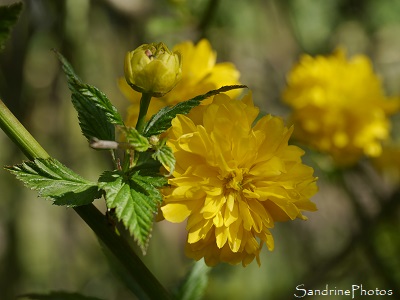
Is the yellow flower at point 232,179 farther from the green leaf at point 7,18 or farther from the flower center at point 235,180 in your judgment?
the green leaf at point 7,18

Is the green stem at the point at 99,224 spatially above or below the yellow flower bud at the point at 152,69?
below

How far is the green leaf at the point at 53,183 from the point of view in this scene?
63 cm

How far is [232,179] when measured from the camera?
29.5 inches

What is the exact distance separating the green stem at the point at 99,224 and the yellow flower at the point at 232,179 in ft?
0.19

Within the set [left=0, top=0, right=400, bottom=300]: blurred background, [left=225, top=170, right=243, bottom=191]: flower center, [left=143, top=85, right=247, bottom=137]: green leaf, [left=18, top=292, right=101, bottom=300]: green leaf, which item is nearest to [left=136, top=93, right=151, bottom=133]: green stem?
[left=143, top=85, right=247, bottom=137]: green leaf

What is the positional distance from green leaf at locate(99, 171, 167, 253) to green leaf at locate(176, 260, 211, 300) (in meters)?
0.25

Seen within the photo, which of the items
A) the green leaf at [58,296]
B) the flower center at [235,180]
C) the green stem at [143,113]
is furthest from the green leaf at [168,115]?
the green leaf at [58,296]

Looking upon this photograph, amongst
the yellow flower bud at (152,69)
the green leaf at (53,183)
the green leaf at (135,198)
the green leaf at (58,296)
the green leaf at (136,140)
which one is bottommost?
the green leaf at (58,296)

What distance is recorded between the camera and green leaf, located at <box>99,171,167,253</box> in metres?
0.60

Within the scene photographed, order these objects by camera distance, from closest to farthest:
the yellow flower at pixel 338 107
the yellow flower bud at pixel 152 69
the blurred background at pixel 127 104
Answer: the yellow flower bud at pixel 152 69
the yellow flower at pixel 338 107
the blurred background at pixel 127 104

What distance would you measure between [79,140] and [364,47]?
112cm

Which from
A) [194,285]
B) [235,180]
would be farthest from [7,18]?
[194,285]

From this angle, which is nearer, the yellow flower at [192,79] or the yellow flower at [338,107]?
the yellow flower at [192,79]

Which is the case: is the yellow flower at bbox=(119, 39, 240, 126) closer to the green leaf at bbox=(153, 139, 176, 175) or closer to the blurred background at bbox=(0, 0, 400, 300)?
the green leaf at bbox=(153, 139, 176, 175)
